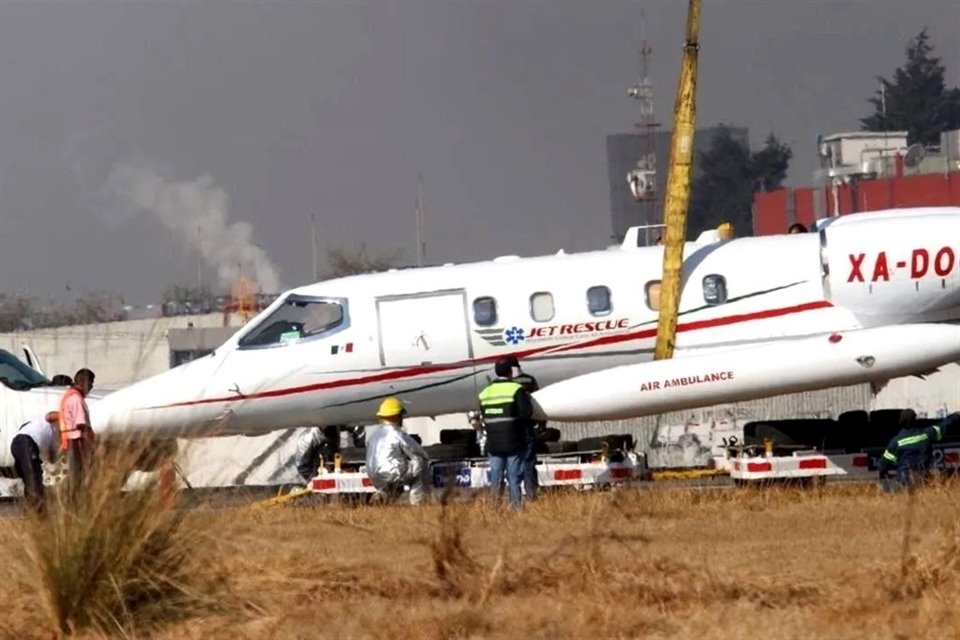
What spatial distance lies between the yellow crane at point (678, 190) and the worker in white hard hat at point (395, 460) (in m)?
3.31

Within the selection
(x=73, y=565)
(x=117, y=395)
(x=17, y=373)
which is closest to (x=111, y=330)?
(x=17, y=373)

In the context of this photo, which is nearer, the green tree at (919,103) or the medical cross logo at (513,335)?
the medical cross logo at (513,335)

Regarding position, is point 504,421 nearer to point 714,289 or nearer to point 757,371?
point 757,371

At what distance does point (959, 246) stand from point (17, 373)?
51.7ft

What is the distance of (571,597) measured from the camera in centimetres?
1156

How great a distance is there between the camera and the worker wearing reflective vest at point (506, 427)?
65.3 feet

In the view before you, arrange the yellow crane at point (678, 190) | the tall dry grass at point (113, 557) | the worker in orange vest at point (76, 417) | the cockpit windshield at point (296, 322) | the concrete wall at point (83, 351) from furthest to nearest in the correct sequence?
the concrete wall at point (83, 351)
the cockpit windshield at point (296, 322)
the yellow crane at point (678, 190)
the worker in orange vest at point (76, 417)
the tall dry grass at point (113, 557)

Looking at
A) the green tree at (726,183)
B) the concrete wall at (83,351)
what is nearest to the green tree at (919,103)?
the green tree at (726,183)

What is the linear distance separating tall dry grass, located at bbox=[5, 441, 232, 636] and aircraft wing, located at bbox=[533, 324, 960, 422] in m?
9.44

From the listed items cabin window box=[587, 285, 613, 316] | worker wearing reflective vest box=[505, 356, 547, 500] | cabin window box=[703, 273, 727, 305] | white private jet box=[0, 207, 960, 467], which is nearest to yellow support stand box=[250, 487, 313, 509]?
white private jet box=[0, 207, 960, 467]

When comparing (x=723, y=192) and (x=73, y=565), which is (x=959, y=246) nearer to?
(x=73, y=565)

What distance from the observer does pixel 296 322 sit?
22.7 meters

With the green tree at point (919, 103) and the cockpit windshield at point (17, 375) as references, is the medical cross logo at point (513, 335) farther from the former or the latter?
the green tree at point (919, 103)

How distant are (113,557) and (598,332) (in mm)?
11170
